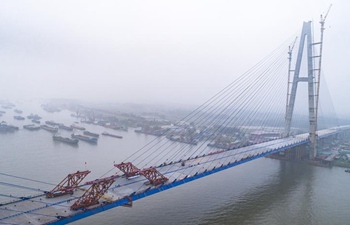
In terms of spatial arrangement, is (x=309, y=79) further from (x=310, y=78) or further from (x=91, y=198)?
(x=91, y=198)

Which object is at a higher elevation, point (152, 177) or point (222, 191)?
point (152, 177)

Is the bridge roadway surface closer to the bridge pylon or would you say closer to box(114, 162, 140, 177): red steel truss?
box(114, 162, 140, 177): red steel truss

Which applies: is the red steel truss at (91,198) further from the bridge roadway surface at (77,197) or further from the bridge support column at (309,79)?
the bridge support column at (309,79)

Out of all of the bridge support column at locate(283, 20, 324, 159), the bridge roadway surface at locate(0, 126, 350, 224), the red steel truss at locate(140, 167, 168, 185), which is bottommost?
the bridge roadway surface at locate(0, 126, 350, 224)

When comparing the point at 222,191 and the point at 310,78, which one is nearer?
the point at 222,191

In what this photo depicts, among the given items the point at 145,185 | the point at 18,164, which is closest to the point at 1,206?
the point at 145,185

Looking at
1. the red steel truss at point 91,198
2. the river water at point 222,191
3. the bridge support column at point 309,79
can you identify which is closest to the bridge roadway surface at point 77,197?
the red steel truss at point 91,198

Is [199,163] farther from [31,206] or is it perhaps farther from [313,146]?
[313,146]

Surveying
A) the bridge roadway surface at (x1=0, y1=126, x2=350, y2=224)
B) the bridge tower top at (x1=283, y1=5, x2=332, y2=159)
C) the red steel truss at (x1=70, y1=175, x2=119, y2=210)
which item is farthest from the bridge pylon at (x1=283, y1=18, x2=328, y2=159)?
the red steel truss at (x1=70, y1=175, x2=119, y2=210)

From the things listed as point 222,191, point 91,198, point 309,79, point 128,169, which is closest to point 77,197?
point 91,198
